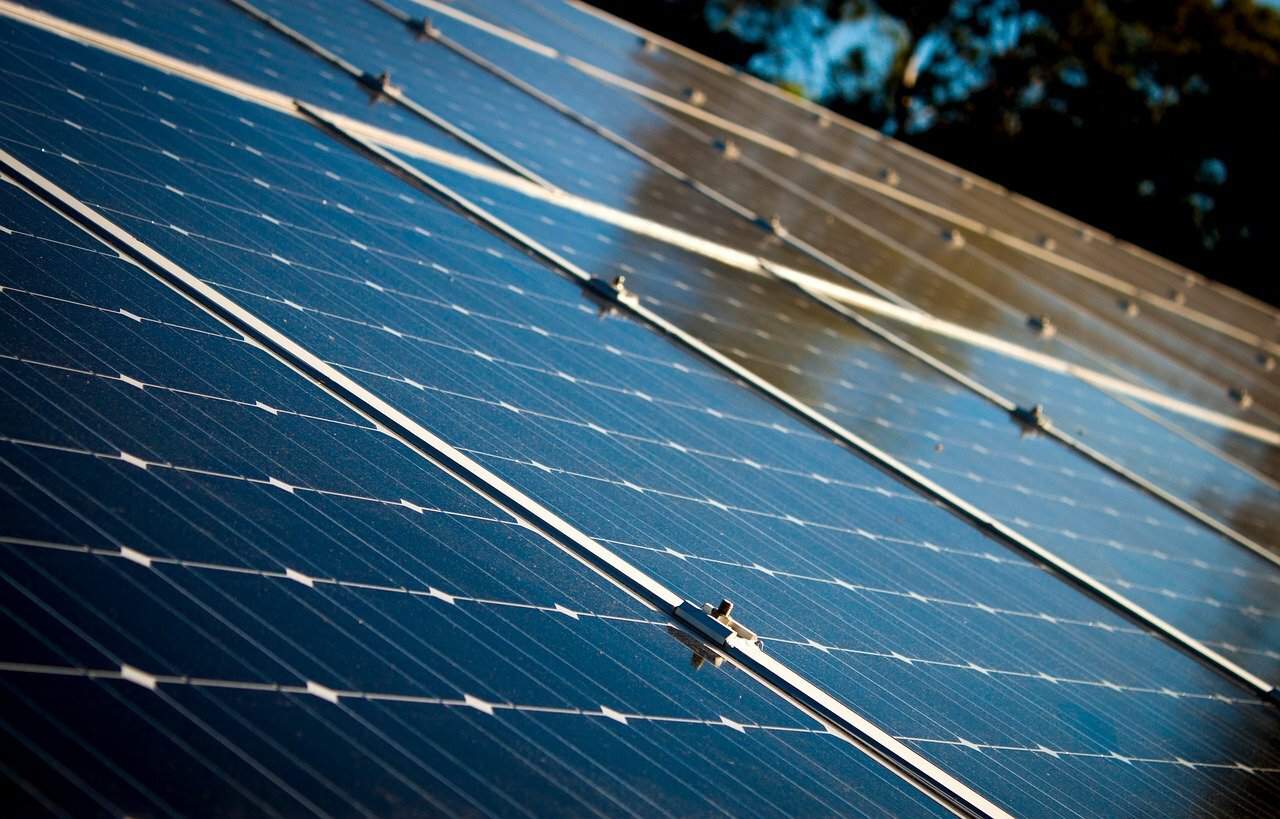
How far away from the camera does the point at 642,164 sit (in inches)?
619

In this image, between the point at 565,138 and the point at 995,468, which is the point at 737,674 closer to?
the point at 995,468

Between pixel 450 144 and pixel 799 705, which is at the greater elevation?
pixel 450 144

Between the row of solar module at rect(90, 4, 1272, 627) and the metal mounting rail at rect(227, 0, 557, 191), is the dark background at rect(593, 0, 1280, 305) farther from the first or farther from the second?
the metal mounting rail at rect(227, 0, 557, 191)

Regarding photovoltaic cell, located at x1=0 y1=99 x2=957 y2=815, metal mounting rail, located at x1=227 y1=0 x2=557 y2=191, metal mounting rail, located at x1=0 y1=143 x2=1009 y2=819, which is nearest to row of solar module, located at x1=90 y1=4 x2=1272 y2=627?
metal mounting rail, located at x1=227 y1=0 x2=557 y2=191

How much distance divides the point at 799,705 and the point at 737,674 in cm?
32

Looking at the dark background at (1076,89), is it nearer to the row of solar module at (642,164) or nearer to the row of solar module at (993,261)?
the row of solar module at (993,261)

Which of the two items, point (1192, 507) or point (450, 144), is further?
point (1192, 507)

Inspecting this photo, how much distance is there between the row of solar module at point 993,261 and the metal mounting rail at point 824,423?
6.61m

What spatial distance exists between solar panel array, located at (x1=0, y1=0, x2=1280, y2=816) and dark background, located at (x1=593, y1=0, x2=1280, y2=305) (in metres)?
35.3

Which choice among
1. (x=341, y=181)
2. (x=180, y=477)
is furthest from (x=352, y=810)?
(x=341, y=181)

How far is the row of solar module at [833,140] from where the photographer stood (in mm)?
22344

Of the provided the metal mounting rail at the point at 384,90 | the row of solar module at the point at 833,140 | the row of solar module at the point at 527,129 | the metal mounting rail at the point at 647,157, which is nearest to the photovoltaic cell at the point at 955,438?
the metal mounting rail at the point at 384,90

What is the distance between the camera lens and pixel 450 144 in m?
12.3

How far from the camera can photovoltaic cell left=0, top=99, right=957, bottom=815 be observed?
12.9 ft
